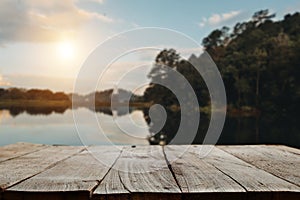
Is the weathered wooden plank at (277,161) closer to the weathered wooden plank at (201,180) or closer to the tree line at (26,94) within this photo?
the weathered wooden plank at (201,180)

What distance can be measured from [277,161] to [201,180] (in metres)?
0.43

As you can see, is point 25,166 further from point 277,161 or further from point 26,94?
point 26,94

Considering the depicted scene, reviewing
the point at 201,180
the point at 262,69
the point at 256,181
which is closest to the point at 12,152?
the point at 201,180

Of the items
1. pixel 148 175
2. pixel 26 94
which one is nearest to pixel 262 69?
pixel 26 94

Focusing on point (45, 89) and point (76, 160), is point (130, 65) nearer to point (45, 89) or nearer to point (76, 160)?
point (76, 160)

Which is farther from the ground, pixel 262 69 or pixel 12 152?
pixel 262 69

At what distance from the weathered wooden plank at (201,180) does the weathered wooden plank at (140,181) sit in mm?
27

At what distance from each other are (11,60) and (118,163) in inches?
590

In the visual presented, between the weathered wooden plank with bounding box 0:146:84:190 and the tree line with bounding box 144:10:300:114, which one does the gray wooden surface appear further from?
the tree line with bounding box 144:10:300:114

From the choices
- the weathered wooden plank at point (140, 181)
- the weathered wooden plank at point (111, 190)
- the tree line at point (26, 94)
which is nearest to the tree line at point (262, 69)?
the tree line at point (26, 94)

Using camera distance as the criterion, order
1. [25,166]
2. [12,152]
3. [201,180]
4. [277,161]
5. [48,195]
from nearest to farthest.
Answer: [48,195] < [201,180] < [25,166] < [277,161] < [12,152]

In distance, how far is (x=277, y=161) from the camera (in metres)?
0.99

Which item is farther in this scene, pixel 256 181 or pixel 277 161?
pixel 277 161

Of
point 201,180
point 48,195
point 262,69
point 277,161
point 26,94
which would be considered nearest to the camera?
point 48,195
